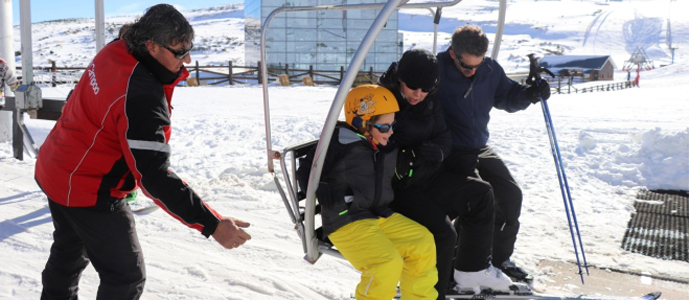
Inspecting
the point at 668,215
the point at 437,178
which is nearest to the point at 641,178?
the point at 668,215

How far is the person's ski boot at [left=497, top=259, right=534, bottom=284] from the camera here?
3.17 meters

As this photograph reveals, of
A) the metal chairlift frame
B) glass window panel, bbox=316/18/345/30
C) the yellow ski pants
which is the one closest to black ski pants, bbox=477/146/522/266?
the yellow ski pants

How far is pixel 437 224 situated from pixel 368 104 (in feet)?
2.26

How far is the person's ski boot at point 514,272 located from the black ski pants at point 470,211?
0.33 meters

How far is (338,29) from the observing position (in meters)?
27.9

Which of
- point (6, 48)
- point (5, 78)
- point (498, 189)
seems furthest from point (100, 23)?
point (498, 189)

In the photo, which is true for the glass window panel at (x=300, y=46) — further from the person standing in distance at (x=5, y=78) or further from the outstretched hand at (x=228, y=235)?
the outstretched hand at (x=228, y=235)

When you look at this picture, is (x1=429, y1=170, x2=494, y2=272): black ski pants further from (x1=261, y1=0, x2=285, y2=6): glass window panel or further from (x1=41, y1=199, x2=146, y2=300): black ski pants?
(x1=261, y1=0, x2=285, y2=6): glass window panel

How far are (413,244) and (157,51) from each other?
1.36 m

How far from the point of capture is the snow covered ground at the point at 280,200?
11.3ft

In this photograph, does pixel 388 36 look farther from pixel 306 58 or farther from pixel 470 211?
pixel 470 211

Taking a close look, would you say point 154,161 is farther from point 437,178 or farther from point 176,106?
point 176,106

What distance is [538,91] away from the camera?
3.14 m

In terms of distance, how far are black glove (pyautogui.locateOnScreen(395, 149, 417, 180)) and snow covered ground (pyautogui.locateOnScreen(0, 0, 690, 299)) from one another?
927 millimetres
